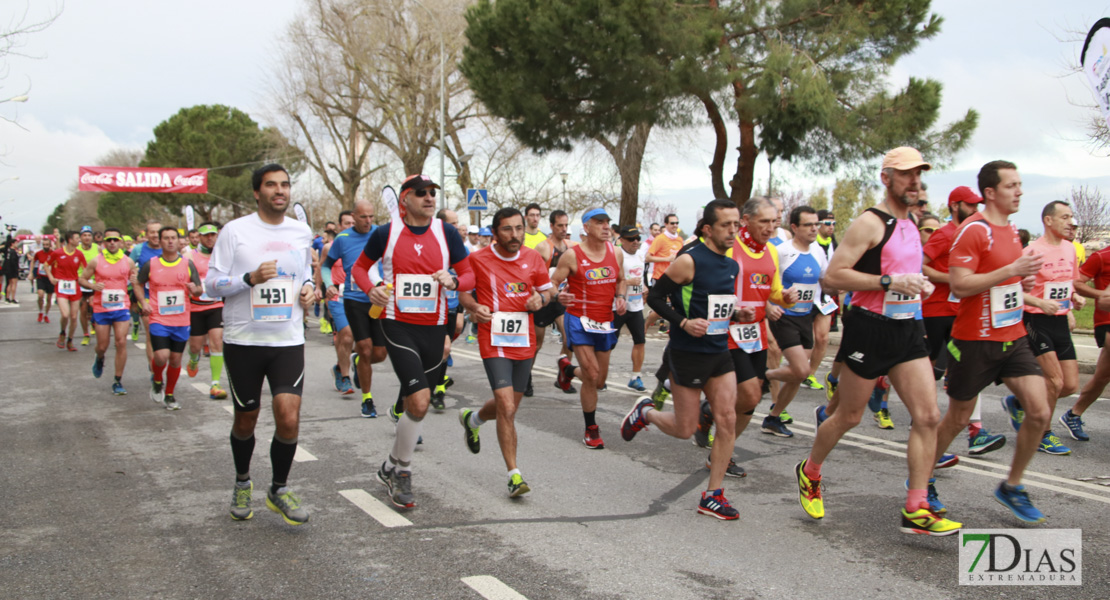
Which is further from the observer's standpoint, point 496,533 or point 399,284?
point 399,284

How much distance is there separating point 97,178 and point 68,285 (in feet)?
124

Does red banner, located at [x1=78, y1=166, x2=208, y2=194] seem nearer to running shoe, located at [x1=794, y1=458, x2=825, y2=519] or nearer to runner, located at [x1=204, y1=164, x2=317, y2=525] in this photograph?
runner, located at [x1=204, y1=164, x2=317, y2=525]

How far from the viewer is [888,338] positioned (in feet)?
15.8

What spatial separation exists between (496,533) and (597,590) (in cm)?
102

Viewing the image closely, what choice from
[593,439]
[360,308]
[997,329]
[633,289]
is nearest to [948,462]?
[997,329]

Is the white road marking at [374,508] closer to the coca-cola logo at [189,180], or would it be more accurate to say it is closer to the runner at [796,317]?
the runner at [796,317]

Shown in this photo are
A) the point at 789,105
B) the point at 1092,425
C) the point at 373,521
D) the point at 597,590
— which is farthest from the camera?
the point at 789,105

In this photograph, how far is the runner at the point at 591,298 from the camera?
7.61m

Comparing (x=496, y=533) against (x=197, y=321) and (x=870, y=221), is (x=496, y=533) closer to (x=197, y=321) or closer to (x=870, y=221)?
(x=870, y=221)

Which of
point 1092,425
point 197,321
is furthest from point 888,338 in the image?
point 197,321

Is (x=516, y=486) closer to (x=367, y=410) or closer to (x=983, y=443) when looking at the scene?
(x=367, y=410)

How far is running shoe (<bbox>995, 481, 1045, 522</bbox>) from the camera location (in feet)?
16.5

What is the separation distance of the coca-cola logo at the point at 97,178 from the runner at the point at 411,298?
4938cm

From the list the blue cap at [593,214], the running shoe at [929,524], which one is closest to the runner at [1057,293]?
the running shoe at [929,524]
